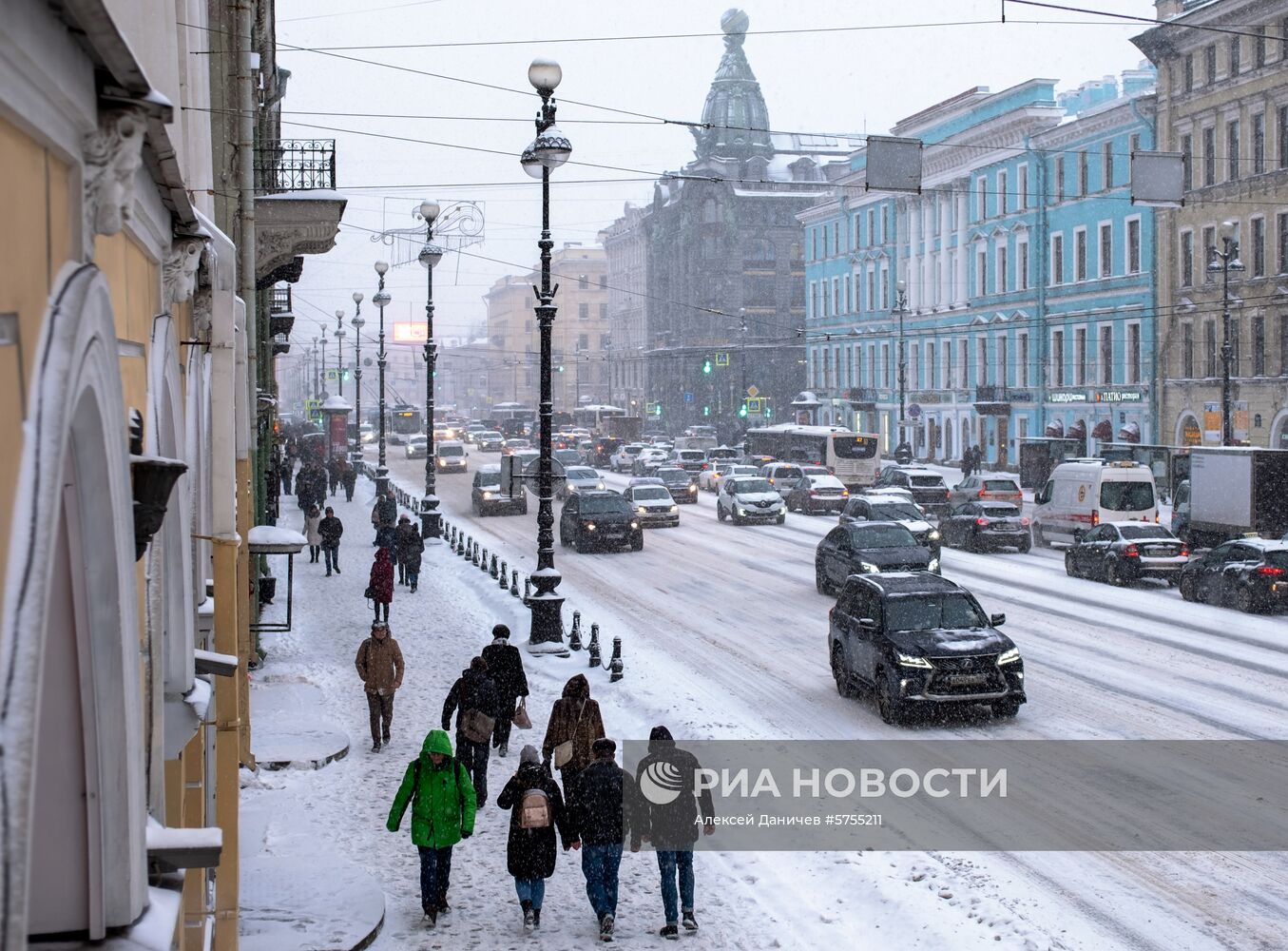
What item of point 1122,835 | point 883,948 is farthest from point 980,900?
point 1122,835

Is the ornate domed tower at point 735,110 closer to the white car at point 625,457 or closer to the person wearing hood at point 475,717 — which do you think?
the white car at point 625,457

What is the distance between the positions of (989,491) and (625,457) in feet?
126

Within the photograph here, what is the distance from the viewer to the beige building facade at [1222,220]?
50.1 metres

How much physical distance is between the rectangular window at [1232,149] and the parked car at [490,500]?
2836 cm

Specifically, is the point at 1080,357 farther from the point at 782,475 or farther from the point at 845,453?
the point at 782,475

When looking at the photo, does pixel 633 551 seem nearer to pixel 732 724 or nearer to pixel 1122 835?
pixel 732 724

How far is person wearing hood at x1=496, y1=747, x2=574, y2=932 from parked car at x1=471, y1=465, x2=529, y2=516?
36434mm

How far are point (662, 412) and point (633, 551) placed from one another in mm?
93227

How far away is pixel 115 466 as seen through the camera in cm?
406

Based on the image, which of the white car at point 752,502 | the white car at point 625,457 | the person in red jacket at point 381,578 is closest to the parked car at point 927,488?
the white car at point 752,502

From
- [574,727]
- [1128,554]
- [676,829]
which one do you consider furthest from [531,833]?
[1128,554]

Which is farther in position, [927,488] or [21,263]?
[927,488]

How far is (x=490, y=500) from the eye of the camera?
47.2 meters

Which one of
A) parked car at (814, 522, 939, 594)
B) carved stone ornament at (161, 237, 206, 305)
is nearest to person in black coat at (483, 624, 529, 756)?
carved stone ornament at (161, 237, 206, 305)
